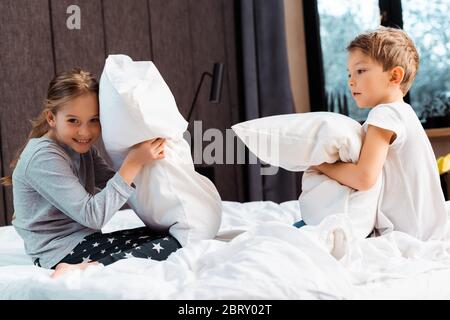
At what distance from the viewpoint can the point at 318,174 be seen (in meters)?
1.52

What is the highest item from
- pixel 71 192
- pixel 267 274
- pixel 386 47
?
pixel 386 47

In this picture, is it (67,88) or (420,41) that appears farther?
(420,41)

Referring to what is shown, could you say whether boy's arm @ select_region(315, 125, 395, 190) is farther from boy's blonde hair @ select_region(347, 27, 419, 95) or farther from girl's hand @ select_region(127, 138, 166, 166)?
girl's hand @ select_region(127, 138, 166, 166)

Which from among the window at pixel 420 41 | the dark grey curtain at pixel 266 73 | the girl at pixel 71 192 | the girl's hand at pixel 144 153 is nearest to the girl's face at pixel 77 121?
the girl at pixel 71 192

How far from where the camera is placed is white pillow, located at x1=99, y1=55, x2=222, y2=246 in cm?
136

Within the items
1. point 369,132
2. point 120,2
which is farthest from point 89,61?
point 369,132

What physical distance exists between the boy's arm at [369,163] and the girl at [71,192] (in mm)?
446

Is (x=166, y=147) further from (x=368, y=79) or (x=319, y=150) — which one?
(x=368, y=79)

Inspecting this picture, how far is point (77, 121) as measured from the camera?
1455 millimetres

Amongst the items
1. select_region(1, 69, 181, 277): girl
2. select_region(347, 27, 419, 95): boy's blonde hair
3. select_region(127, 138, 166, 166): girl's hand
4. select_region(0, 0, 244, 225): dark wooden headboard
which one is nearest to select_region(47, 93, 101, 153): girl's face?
select_region(1, 69, 181, 277): girl

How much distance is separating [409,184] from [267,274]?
0.71 m

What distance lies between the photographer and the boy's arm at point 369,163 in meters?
1.40

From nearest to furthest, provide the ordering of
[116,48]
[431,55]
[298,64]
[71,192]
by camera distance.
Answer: [71,192]
[116,48]
[431,55]
[298,64]

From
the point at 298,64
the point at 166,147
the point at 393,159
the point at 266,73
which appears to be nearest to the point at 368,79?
the point at 393,159
